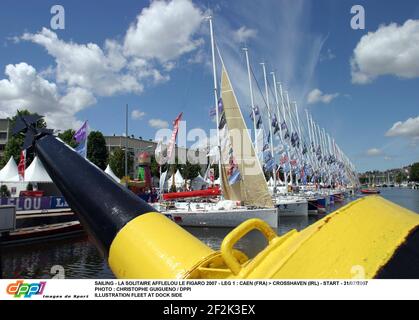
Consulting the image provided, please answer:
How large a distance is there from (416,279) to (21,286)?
2.56 metres

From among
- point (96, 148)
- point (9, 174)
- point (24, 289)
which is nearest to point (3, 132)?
point (96, 148)

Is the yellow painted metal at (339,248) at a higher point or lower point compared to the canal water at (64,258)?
higher

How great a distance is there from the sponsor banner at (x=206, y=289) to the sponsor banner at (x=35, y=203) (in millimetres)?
22785

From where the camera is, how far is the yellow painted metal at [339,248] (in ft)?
5.93

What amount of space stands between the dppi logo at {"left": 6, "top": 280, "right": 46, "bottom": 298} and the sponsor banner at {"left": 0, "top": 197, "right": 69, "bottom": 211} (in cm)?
2263

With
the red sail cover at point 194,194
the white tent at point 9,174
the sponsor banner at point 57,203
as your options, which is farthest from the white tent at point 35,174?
the red sail cover at point 194,194

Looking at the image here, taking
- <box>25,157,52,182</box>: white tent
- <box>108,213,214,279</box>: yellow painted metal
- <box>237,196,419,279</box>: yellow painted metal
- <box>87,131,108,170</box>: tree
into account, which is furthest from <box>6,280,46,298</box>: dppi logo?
<box>87,131,108,170</box>: tree

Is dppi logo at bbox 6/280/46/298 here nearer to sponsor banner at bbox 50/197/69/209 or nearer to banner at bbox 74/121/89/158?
banner at bbox 74/121/89/158

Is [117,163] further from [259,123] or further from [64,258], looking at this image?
[64,258]

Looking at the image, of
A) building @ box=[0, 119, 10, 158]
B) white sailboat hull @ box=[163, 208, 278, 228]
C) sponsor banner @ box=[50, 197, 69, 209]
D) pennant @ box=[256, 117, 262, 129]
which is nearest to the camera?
sponsor banner @ box=[50, 197, 69, 209]

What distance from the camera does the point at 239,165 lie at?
31125 millimetres

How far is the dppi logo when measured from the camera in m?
2.43

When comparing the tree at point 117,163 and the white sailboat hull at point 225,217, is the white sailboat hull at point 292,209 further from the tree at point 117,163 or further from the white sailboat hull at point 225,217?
the tree at point 117,163

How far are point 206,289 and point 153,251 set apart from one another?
59 centimetres
